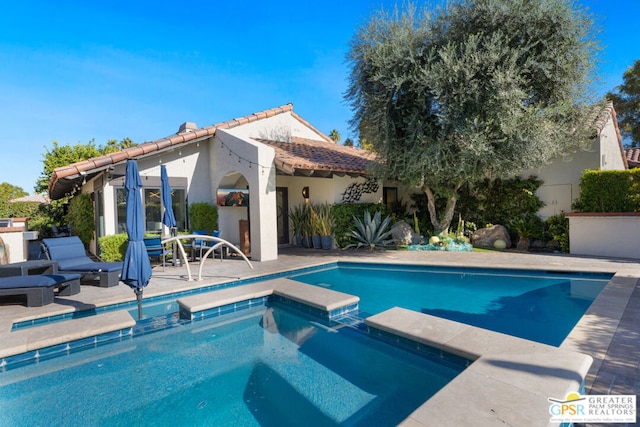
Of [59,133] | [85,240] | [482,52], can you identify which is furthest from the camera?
[59,133]

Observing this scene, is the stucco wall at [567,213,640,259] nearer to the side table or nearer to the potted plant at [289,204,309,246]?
the potted plant at [289,204,309,246]

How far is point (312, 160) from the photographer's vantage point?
1473 centimetres

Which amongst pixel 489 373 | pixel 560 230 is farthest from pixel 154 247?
pixel 560 230

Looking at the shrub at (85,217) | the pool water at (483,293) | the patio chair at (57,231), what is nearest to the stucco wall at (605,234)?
the pool water at (483,293)

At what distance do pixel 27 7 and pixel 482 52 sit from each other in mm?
15196

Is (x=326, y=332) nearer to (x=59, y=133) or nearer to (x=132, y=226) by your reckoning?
(x=132, y=226)

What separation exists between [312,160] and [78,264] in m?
9.41

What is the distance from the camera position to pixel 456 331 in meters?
4.77

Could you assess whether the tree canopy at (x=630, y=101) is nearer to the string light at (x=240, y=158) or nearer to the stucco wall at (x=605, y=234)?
the stucco wall at (x=605, y=234)

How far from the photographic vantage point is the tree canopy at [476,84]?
35.8 feet

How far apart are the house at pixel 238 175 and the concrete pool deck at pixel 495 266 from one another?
99.6 inches

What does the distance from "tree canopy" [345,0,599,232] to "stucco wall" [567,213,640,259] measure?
2683 mm

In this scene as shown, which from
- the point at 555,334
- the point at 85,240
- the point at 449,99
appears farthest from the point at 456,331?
the point at 85,240

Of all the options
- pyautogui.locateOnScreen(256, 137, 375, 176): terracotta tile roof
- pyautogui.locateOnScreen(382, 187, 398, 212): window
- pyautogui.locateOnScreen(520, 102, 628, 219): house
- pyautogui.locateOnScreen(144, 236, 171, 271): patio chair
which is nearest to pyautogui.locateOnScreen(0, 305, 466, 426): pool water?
pyautogui.locateOnScreen(144, 236, 171, 271): patio chair
